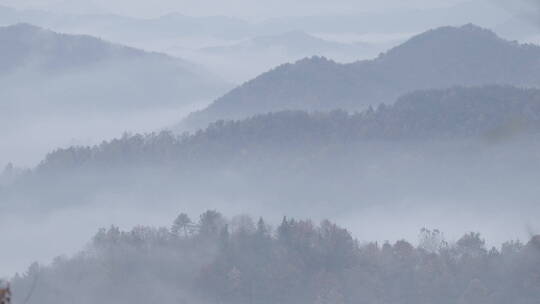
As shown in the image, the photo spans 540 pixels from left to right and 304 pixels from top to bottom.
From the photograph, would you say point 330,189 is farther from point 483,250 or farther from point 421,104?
point 483,250

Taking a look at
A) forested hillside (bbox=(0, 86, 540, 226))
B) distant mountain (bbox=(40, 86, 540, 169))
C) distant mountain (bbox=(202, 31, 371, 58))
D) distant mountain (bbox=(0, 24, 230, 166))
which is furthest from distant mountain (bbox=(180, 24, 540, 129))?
distant mountain (bbox=(202, 31, 371, 58))

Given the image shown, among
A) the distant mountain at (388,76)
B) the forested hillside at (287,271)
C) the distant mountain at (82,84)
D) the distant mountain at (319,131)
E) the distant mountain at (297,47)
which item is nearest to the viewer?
the forested hillside at (287,271)

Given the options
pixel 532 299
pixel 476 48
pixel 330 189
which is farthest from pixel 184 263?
pixel 476 48

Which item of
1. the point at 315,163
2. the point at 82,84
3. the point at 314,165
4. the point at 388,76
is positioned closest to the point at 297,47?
the point at 82,84

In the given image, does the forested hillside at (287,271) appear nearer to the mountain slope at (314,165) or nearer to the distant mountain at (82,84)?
the mountain slope at (314,165)

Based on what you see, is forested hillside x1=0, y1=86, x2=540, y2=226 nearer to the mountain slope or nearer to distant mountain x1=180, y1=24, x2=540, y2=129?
the mountain slope

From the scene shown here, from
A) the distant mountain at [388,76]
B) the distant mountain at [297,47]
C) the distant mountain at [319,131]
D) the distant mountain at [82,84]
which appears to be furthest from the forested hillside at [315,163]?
the distant mountain at [297,47]
